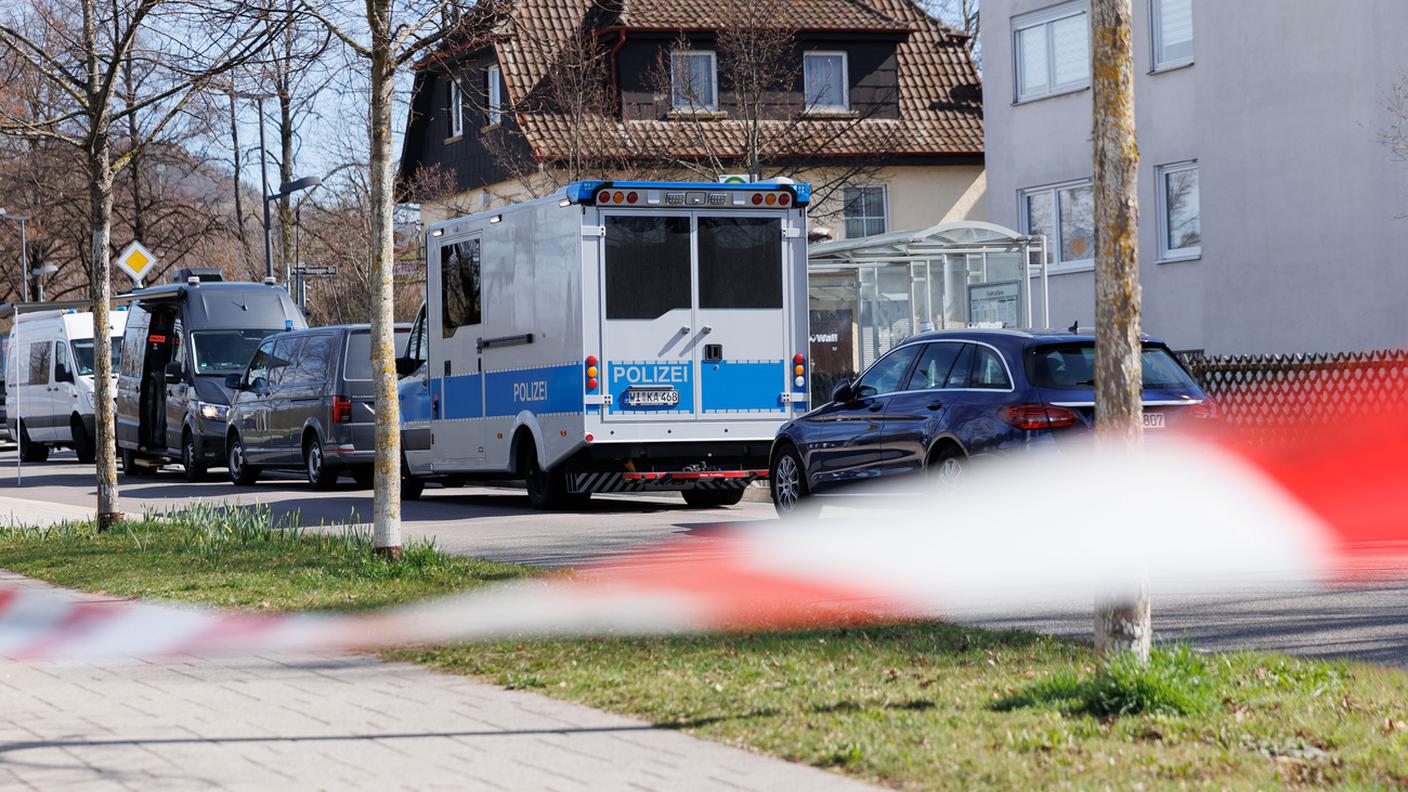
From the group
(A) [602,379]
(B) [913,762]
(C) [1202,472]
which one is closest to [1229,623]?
(B) [913,762]

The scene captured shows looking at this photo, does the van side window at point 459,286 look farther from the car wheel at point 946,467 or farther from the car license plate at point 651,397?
the car wheel at point 946,467

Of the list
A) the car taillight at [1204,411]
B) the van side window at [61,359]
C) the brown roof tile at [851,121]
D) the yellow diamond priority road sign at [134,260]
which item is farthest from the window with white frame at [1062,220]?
the van side window at [61,359]

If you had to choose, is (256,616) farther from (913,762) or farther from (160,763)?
(913,762)

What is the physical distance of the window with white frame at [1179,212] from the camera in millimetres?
29266

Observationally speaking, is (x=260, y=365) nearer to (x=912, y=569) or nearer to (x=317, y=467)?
(x=317, y=467)

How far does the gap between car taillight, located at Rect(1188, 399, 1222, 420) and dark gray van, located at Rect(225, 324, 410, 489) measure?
34.5 ft

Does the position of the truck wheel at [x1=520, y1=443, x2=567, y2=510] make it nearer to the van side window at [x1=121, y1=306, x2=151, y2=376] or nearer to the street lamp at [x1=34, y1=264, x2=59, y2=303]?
the van side window at [x1=121, y1=306, x2=151, y2=376]

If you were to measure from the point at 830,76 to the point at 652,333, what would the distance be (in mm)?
25506

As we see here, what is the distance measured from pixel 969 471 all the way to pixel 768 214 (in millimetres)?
5090

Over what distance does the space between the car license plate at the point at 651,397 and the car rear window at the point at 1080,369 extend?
478cm

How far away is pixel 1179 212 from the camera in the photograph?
97.4 feet

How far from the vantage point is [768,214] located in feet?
61.3

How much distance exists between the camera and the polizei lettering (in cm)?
1878

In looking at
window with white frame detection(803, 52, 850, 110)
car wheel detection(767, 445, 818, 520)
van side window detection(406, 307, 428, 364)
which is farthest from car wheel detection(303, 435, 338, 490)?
window with white frame detection(803, 52, 850, 110)
